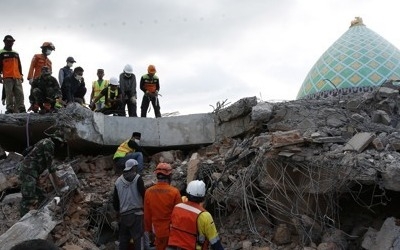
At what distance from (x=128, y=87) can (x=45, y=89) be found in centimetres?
145

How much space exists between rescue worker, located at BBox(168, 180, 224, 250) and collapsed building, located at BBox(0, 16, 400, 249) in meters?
1.69

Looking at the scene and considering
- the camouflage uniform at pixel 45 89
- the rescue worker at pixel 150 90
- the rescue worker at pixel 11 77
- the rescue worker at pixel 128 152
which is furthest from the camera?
the rescue worker at pixel 150 90

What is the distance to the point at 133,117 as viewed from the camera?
370 inches

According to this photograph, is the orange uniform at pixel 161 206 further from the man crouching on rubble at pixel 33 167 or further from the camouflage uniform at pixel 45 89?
the camouflage uniform at pixel 45 89

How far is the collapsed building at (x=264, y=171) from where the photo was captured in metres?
6.54

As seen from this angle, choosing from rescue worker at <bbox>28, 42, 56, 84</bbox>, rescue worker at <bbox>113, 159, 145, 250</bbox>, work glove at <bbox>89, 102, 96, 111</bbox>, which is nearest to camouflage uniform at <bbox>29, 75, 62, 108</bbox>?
rescue worker at <bbox>28, 42, 56, 84</bbox>

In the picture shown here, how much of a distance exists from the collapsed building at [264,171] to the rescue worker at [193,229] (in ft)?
5.56

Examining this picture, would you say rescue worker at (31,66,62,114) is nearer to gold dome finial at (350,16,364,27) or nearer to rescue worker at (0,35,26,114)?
rescue worker at (0,35,26,114)

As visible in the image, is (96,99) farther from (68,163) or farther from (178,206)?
(178,206)

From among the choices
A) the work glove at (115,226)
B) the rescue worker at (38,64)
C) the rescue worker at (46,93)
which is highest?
the rescue worker at (38,64)

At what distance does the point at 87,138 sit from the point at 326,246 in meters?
4.25

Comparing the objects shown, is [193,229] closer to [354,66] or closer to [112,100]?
[112,100]

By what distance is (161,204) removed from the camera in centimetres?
582

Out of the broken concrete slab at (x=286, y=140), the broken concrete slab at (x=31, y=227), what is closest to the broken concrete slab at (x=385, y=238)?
the broken concrete slab at (x=286, y=140)
